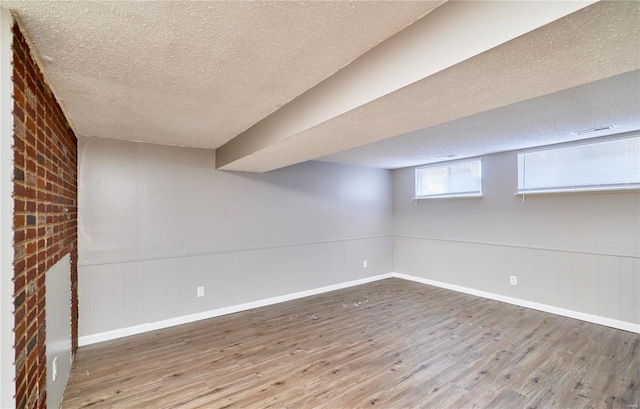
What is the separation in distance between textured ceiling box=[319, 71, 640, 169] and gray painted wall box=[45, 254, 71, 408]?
3240 millimetres

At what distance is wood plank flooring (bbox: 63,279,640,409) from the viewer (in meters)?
2.16

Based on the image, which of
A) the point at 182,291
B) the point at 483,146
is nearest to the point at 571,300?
the point at 483,146

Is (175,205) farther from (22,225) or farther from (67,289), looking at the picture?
(22,225)

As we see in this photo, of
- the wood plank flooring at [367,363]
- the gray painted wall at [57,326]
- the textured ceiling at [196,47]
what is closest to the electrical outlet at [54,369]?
the gray painted wall at [57,326]

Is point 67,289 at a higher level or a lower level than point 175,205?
lower

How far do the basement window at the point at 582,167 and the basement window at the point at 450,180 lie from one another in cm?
64

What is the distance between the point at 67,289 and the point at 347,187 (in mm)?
4066

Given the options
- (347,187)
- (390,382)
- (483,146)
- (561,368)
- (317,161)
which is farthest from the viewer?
(347,187)

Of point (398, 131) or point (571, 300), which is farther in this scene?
point (571, 300)

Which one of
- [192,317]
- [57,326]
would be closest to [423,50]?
[57,326]

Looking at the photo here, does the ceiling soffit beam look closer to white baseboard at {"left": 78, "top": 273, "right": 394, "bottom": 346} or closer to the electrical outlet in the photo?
the electrical outlet

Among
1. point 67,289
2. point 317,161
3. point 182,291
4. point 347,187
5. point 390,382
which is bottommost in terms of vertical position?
point 390,382

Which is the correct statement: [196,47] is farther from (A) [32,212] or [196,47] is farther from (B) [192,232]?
(B) [192,232]

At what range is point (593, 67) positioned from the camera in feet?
3.94
